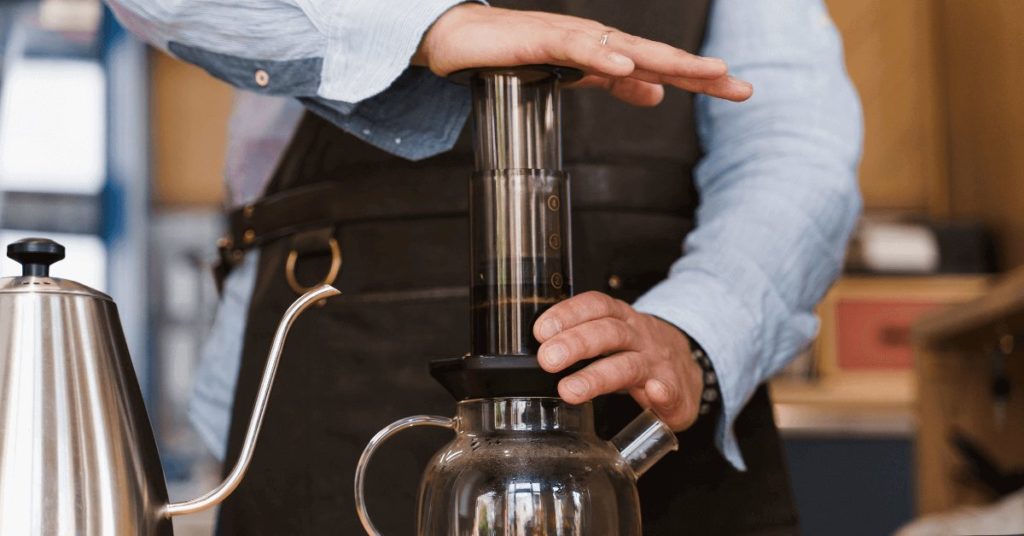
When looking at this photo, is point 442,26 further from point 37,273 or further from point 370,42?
point 37,273

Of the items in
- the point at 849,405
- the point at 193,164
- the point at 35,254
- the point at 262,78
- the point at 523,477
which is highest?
the point at 193,164

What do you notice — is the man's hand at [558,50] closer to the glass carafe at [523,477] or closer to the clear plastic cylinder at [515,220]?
the clear plastic cylinder at [515,220]

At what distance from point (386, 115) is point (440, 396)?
0.69 ft

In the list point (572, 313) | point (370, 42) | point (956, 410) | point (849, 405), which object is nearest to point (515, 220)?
point (572, 313)

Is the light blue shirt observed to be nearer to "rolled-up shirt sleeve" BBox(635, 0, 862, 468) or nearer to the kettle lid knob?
"rolled-up shirt sleeve" BBox(635, 0, 862, 468)

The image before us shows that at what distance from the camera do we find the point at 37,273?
561 mm

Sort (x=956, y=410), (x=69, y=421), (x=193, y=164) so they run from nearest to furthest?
(x=69, y=421) → (x=956, y=410) → (x=193, y=164)

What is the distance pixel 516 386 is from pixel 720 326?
9.7 inches

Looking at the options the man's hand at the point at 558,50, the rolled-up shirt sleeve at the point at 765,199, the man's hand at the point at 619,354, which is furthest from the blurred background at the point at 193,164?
the man's hand at the point at 558,50

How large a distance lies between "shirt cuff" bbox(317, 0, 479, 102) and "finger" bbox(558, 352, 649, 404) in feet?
0.61

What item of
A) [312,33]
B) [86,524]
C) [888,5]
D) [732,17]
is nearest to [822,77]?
[732,17]

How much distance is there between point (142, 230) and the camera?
149 inches

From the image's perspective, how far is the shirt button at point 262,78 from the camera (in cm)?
71

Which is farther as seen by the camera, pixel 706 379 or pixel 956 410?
pixel 956 410
